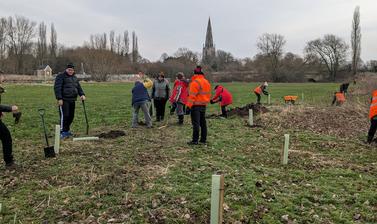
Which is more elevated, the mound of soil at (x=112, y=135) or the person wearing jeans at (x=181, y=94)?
the person wearing jeans at (x=181, y=94)

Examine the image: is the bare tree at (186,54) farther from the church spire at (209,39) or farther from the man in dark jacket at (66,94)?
the man in dark jacket at (66,94)

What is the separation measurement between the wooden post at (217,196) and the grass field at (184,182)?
83cm

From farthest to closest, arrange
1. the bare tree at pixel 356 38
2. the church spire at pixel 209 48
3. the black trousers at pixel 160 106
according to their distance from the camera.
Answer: the church spire at pixel 209 48
the bare tree at pixel 356 38
the black trousers at pixel 160 106

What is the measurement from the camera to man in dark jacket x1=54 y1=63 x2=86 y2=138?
9.77 meters

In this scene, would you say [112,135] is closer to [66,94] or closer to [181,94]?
[66,94]

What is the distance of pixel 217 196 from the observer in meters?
3.96

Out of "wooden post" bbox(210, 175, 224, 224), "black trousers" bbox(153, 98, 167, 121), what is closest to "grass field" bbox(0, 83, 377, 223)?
"wooden post" bbox(210, 175, 224, 224)

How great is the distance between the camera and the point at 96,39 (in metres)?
101

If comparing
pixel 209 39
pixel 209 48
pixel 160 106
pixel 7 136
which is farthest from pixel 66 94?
pixel 209 39

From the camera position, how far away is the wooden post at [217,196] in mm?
3889

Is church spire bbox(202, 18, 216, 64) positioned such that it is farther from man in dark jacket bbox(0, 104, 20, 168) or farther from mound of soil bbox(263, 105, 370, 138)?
man in dark jacket bbox(0, 104, 20, 168)

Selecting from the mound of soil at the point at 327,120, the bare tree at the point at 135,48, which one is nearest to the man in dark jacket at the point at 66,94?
the mound of soil at the point at 327,120

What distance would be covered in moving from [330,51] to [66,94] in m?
89.9

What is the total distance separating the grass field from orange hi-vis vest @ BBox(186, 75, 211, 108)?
3.87ft
